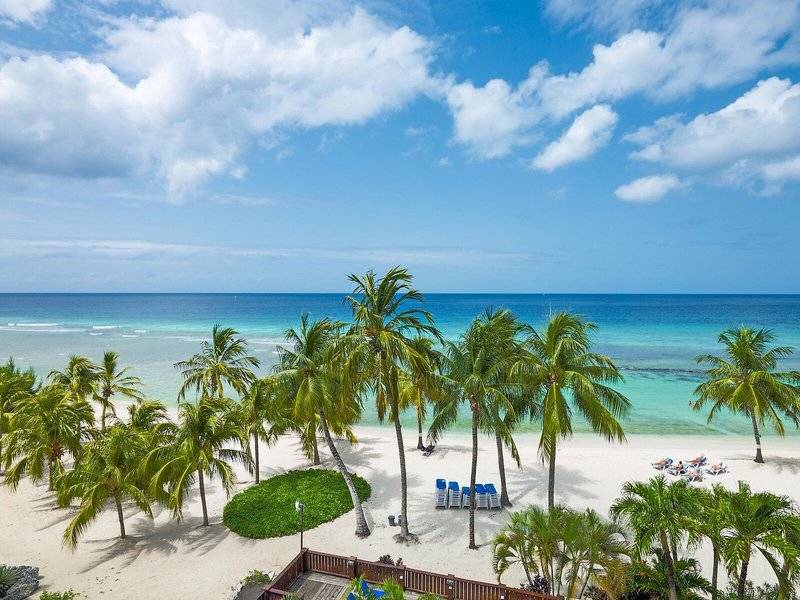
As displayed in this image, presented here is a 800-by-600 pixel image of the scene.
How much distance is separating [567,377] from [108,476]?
15270 mm

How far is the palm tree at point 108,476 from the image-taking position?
48.8ft

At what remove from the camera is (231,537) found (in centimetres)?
1606

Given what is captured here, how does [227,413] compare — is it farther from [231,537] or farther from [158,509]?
[158,509]

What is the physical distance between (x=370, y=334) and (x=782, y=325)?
111615 mm

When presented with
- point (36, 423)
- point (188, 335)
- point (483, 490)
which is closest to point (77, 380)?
point (36, 423)

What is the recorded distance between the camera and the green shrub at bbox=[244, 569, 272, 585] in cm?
1320

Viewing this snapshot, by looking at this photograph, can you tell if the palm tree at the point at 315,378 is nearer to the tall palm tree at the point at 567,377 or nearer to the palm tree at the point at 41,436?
the tall palm tree at the point at 567,377

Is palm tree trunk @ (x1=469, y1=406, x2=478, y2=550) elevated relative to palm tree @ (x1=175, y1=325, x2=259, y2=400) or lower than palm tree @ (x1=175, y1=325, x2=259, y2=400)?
lower

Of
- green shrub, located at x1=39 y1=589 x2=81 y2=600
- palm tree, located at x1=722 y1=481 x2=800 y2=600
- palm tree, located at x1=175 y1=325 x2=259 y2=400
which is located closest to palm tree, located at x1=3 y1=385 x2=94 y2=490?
palm tree, located at x1=175 y1=325 x2=259 y2=400

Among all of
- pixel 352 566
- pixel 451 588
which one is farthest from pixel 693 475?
pixel 352 566

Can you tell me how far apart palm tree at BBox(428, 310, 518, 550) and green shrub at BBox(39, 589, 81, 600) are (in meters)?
11.2

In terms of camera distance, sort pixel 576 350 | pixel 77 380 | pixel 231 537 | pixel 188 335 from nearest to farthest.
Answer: pixel 576 350
pixel 231 537
pixel 77 380
pixel 188 335

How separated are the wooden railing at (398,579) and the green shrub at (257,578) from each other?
948mm

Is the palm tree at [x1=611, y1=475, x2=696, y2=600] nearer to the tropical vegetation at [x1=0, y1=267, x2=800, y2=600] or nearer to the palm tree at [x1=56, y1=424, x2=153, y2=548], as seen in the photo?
the tropical vegetation at [x1=0, y1=267, x2=800, y2=600]
